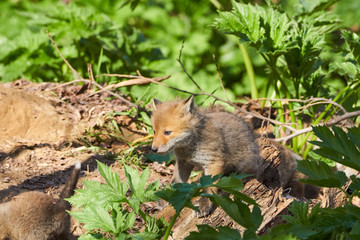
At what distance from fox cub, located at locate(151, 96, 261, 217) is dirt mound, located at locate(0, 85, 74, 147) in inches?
57.8

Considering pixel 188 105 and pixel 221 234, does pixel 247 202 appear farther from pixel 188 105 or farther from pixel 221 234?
pixel 188 105

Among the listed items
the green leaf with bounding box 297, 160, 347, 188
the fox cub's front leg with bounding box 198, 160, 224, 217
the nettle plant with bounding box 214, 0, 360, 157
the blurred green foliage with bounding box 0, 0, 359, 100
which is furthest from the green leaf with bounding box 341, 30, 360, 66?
the green leaf with bounding box 297, 160, 347, 188

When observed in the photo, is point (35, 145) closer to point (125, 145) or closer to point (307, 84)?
point (125, 145)

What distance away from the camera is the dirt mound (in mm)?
5414

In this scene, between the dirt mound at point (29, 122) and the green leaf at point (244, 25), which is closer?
the green leaf at point (244, 25)

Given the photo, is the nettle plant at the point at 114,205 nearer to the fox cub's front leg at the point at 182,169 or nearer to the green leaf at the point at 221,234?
the green leaf at the point at 221,234

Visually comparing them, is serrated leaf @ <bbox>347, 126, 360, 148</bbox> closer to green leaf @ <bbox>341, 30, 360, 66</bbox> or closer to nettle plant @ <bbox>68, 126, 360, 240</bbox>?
nettle plant @ <bbox>68, 126, 360, 240</bbox>

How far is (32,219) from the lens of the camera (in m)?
3.97

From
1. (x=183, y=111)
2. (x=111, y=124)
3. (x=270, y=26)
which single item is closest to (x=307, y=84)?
(x=270, y=26)

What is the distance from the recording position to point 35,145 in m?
5.27

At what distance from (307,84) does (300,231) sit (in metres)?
3.35

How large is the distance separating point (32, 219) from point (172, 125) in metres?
1.45

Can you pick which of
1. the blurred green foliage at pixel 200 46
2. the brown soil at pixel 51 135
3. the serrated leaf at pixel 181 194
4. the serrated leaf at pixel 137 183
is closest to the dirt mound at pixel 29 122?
the brown soil at pixel 51 135

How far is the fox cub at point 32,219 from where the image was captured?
156 inches
